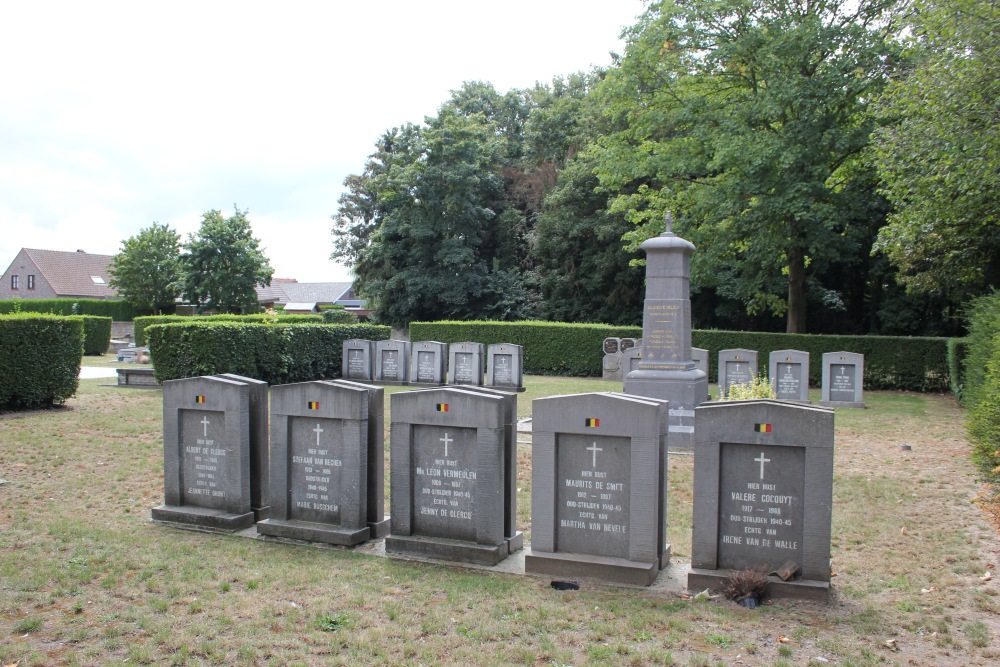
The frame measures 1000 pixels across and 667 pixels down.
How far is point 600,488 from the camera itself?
5.48 metres

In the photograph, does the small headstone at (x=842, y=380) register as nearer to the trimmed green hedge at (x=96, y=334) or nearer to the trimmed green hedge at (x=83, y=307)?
the trimmed green hedge at (x=96, y=334)

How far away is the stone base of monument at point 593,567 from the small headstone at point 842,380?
1284cm

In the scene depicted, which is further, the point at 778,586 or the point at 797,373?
the point at 797,373

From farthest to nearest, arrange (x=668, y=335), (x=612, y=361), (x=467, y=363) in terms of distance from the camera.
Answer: (x=612, y=361) < (x=467, y=363) < (x=668, y=335)

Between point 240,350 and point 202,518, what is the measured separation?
10.1 m

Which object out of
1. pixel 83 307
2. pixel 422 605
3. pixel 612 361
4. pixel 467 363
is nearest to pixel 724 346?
pixel 612 361

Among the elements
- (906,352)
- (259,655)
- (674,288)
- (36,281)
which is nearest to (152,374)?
(674,288)

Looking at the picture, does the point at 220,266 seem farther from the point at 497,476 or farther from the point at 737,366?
the point at 497,476

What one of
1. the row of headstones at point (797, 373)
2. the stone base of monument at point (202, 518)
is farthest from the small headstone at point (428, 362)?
the stone base of monument at point (202, 518)

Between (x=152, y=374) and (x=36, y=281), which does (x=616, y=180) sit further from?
(x=36, y=281)

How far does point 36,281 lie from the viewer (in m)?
58.0

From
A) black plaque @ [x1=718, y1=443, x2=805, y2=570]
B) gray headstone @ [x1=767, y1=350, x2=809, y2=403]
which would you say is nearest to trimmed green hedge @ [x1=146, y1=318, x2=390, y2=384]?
gray headstone @ [x1=767, y1=350, x2=809, y2=403]

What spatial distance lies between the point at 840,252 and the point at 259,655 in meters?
24.1

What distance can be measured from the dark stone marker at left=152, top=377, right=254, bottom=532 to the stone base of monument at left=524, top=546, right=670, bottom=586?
2790 millimetres
